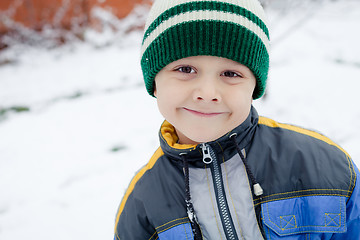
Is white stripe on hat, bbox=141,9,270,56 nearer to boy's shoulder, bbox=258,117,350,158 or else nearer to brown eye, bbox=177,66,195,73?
brown eye, bbox=177,66,195,73

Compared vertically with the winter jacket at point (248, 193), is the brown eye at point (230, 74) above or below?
above

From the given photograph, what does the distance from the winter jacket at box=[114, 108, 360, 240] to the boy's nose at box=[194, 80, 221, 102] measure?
0.76 ft

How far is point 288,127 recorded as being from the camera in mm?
1323

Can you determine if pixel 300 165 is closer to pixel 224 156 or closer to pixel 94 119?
pixel 224 156

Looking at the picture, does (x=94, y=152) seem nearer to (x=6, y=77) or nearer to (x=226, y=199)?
(x=226, y=199)

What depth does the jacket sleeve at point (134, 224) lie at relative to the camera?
3.97ft

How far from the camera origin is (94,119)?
3.47m

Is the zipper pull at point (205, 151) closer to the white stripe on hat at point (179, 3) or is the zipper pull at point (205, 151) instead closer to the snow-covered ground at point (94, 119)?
the white stripe on hat at point (179, 3)

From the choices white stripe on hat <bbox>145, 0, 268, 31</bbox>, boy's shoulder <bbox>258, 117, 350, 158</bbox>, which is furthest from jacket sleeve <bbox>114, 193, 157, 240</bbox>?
white stripe on hat <bbox>145, 0, 268, 31</bbox>

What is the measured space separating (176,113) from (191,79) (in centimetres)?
14

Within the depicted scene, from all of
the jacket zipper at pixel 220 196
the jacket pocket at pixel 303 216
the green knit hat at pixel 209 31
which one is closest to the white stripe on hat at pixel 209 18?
the green knit hat at pixel 209 31

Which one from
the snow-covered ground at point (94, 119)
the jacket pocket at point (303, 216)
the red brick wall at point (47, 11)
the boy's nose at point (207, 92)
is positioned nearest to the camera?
the boy's nose at point (207, 92)

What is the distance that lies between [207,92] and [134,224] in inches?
24.3

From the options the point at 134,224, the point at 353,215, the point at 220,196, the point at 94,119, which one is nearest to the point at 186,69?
the point at 220,196
